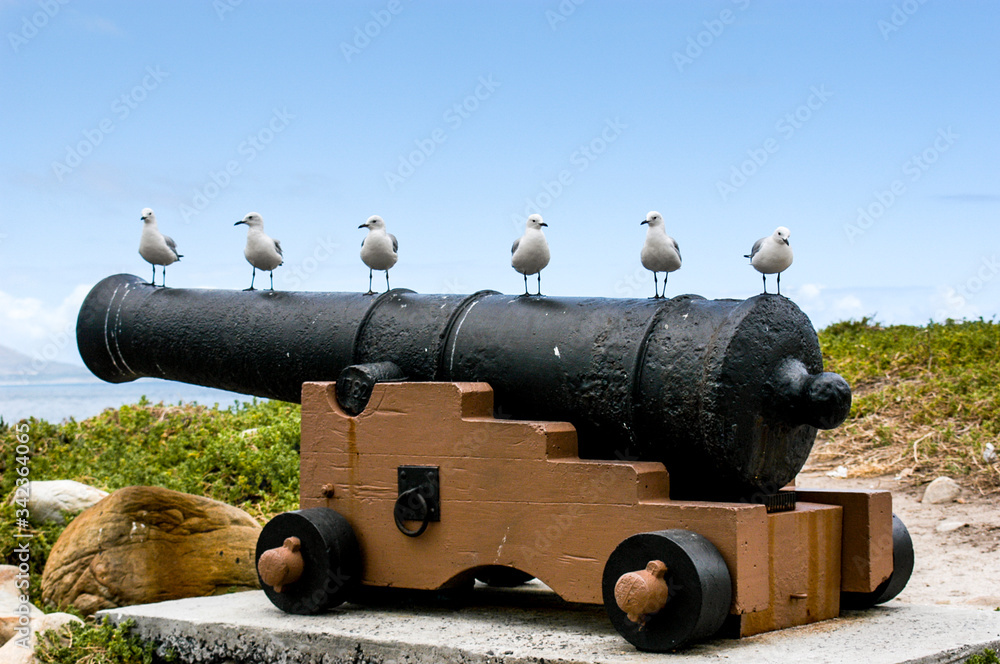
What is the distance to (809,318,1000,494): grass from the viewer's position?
32.0ft

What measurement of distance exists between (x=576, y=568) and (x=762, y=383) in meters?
1.01

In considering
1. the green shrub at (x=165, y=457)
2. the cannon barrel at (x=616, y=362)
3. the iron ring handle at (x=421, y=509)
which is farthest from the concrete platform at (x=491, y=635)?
the green shrub at (x=165, y=457)

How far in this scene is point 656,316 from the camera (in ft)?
15.5

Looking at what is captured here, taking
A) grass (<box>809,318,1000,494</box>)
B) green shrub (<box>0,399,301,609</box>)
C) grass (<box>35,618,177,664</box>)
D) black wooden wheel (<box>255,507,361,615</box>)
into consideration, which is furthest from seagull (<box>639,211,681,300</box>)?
grass (<box>809,318,1000,494</box>)

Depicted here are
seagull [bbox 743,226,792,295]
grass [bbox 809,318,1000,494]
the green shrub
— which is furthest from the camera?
grass [bbox 809,318,1000,494]

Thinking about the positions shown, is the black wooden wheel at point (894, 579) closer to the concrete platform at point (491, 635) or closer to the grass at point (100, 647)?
the concrete platform at point (491, 635)

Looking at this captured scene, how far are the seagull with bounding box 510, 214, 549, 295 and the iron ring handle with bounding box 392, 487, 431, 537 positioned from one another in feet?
3.43

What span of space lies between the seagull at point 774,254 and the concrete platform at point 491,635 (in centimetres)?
144

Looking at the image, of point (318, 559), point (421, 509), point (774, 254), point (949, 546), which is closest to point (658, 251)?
point (774, 254)

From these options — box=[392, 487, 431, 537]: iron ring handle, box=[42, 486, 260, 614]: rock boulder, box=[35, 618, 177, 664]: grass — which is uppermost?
box=[392, 487, 431, 537]: iron ring handle

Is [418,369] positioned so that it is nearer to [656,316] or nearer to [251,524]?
[656,316]

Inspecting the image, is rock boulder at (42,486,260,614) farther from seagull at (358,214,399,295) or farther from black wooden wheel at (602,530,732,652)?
black wooden wheel at (602,530,732,652)

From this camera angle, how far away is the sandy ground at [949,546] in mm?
6950

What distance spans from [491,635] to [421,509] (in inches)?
24.7
